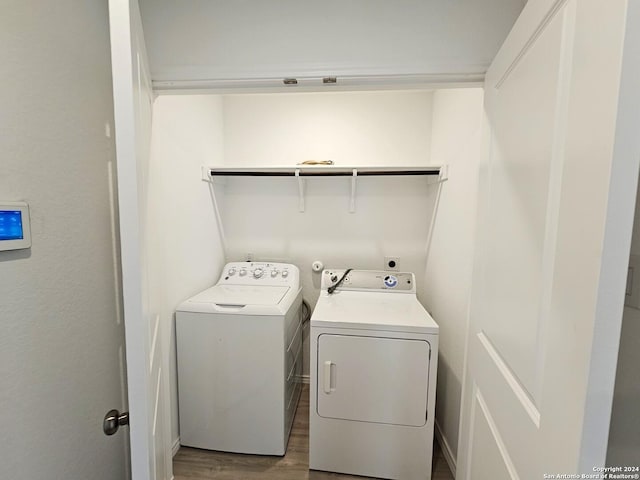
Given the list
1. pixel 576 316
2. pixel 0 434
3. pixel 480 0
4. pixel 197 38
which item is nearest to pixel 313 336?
pixel 0 434

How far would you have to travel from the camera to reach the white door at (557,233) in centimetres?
42

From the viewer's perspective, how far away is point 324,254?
Result: 2.57 meters

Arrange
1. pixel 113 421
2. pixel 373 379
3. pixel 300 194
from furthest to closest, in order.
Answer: pixel 300 194 < pixel 373 379 < pixel 113 421

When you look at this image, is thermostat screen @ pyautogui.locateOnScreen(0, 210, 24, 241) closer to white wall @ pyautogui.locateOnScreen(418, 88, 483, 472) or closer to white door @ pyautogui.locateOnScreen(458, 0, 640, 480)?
white door @ pyautogui.locateOnScreen(458, 0, 640, 480)

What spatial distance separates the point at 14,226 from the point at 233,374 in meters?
1.39

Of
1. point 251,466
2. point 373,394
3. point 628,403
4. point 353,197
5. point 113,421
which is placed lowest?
point 251,466

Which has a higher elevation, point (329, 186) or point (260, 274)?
point (329, 186)

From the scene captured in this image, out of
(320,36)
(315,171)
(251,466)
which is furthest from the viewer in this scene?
(315,171)

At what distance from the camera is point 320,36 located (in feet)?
3.74

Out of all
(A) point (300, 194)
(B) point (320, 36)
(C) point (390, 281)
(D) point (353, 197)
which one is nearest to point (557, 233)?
(B) point (320, 36)

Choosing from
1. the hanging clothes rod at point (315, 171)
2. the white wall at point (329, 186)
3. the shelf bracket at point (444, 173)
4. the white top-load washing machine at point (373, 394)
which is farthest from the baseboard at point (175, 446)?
the shelf bracket at point (444, 173)

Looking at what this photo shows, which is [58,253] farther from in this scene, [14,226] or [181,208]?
[181,208]

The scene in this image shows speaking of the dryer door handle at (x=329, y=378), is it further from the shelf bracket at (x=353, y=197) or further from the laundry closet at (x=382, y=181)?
the shelf bracket at (x=353, y=197)

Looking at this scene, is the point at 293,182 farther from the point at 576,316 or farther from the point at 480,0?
the point at 576,316
